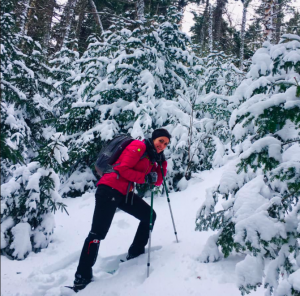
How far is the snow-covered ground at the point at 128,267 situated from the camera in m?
3.57

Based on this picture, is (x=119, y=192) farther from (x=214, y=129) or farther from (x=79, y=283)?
(x=214, y=129)

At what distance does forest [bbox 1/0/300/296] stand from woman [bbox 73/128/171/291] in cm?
112

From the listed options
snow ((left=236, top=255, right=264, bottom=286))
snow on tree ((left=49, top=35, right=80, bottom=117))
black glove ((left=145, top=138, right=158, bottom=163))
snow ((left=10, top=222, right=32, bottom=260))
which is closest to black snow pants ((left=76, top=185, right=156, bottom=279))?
black glove ((left=145, top=138, right=158, bottom=163))

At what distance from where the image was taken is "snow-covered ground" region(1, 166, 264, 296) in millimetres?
3572

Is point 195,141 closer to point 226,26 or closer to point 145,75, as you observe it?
point 145,75

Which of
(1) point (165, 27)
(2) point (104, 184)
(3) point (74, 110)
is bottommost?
(2) point (104, 184)

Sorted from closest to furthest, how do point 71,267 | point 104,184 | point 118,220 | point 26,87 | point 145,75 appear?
point 104,184
point 71,267
point 118,220
point 145,75
point 26,87

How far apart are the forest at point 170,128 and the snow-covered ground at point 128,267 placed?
Result: 0.30 m

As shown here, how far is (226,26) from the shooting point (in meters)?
25.9

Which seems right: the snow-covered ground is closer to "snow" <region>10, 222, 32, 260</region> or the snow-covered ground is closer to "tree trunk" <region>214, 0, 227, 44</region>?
"snow" <region>10, 222, 32, 260</region>

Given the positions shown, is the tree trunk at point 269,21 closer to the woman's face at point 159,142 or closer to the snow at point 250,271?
the woman's face at point 159,142

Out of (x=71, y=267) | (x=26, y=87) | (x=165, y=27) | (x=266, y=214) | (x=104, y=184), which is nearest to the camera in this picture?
(x=266, y=214)

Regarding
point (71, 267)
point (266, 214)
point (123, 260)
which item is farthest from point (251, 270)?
point (71, 267)

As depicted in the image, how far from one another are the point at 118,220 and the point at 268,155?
480 centimetres
